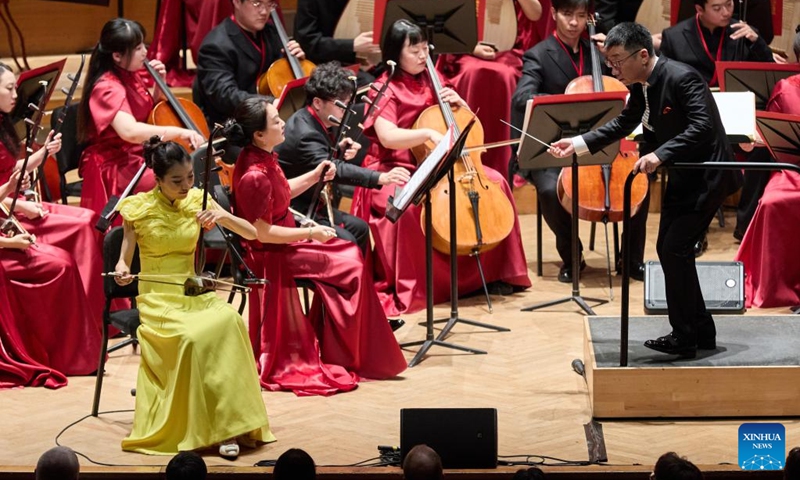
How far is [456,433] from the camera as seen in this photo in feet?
11.9

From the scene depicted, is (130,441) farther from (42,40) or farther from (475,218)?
(42,40)

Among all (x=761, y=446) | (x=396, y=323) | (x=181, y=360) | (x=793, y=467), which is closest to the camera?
(x=793, y=467)

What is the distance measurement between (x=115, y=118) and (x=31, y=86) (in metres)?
0.42

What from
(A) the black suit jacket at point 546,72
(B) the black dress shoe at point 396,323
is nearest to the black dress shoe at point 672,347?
(B) the black dress shoe at point 396,323

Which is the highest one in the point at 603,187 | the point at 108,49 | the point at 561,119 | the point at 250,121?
the point at 108,49

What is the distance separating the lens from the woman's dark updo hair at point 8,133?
16.7ft

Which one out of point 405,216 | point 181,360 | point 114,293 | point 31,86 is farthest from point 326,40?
point 181,360

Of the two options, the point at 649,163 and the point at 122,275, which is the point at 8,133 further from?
the point at 649,163

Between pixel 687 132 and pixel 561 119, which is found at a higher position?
pixel 687 132

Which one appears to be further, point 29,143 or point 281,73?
point 281,73

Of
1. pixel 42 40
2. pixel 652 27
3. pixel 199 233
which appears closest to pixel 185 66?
pixel 42 40

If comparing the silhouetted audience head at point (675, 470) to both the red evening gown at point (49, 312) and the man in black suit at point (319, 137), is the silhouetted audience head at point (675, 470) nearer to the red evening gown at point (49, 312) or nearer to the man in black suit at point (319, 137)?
the man in black suit at point (319, 137)

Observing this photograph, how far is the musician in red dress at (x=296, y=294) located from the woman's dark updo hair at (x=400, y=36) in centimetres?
102

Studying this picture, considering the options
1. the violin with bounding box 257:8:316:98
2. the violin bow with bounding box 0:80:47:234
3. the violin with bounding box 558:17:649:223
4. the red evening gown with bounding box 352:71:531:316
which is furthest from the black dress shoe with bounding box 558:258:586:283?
the violin bow with bounding box 0:80:47:234
